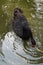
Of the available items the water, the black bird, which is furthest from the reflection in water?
the black bird

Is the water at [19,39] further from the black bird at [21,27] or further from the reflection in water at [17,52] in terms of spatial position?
the black bird at [21,27]

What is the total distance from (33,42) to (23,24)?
74cm

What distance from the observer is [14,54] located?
23.1ft

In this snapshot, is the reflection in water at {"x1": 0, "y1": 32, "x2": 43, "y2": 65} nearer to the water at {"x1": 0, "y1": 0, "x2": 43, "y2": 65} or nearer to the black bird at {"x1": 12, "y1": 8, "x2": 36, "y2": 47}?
the water at {"x1": 0, "y1": 0, "x2": 43, "y2": 65}

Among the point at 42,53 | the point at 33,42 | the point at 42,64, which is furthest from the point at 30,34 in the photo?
the point at 42,64

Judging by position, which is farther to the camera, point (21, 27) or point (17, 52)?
point (21, 27)

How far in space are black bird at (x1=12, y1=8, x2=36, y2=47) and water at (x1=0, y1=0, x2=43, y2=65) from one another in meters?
0.14

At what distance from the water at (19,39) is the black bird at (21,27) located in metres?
0.14

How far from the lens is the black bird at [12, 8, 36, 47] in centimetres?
755

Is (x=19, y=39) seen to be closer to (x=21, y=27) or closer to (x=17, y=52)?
(x=21, y=27)

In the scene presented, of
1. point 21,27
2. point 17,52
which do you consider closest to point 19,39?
point 21,27

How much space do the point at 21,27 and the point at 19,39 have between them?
0.38m

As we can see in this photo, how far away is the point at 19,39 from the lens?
7.81m

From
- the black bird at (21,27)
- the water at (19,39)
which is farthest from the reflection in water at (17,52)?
the black bird at (21,27)
